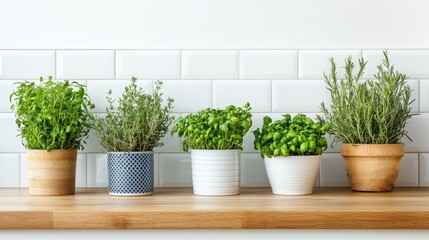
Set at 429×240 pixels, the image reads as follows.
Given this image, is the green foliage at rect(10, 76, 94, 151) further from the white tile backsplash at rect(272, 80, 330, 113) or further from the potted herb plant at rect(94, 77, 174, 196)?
the white tile backsplash at rect(272, 80, 330, 113)

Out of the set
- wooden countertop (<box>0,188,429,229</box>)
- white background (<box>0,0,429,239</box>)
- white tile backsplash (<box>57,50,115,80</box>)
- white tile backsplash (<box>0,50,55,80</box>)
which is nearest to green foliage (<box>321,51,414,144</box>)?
white background (<box>0,0,429,239</box>)

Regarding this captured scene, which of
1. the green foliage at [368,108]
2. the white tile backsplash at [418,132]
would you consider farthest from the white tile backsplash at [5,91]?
the white tile backsplash at [418,132]

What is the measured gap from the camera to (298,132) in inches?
60.2

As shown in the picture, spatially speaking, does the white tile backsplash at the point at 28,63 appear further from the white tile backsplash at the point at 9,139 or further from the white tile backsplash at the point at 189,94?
the white tile backsplash at the point at 189,94

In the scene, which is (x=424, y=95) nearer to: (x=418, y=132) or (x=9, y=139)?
(x=418, y=132)

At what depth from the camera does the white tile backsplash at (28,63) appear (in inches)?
69.7

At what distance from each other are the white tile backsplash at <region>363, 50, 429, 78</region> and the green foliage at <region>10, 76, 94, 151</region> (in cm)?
79

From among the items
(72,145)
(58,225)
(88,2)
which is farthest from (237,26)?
(58,225)

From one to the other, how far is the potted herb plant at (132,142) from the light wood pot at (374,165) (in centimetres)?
50

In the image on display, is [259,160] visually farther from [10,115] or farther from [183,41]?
[10,115]

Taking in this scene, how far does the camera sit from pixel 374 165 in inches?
62.4

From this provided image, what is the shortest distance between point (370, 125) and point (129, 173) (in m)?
0.63

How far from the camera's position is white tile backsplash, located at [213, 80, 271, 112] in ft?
5.79

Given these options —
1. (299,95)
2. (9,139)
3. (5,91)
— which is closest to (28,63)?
(5,91)
